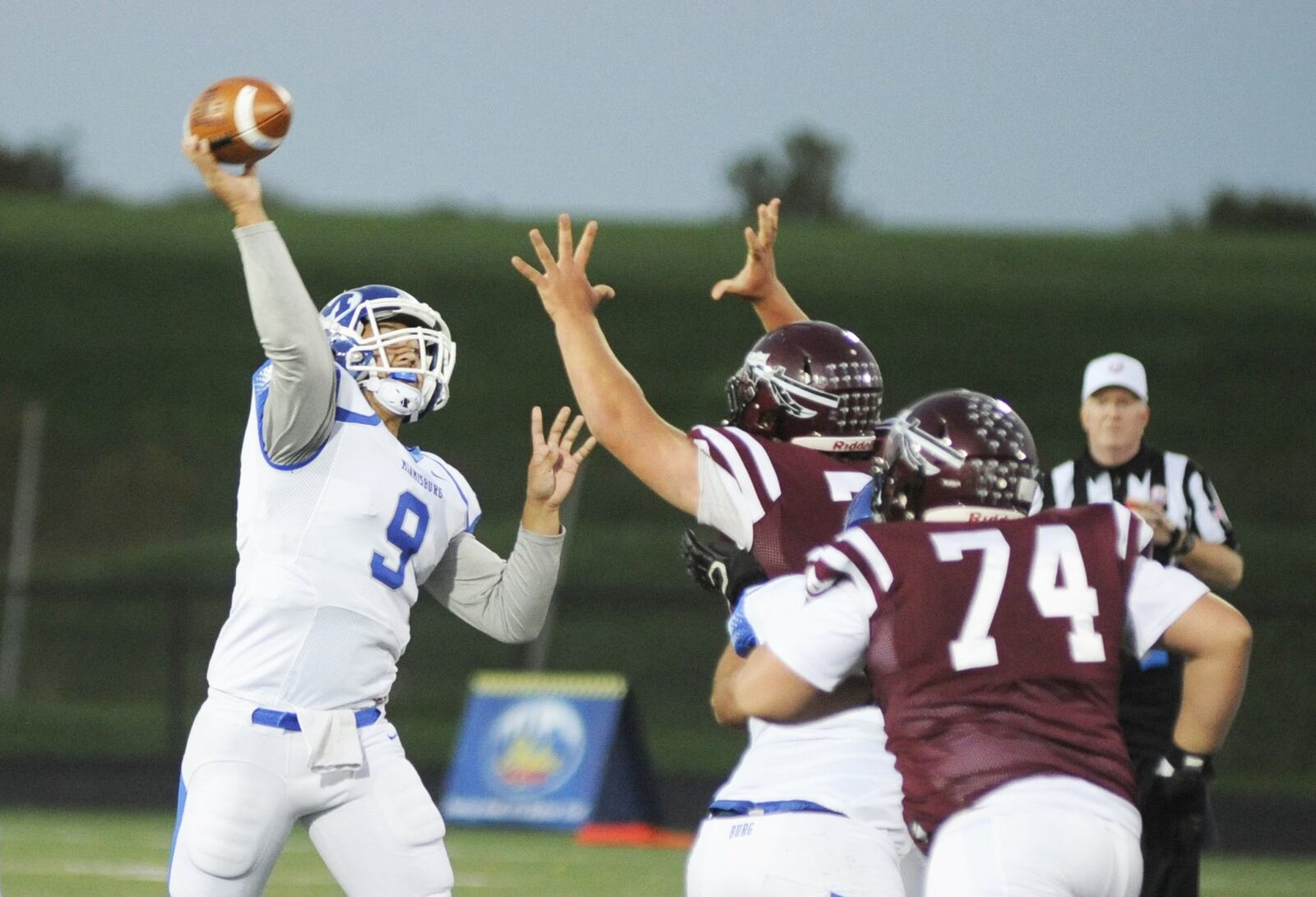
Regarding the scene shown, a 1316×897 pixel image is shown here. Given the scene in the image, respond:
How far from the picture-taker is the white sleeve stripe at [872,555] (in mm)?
3141

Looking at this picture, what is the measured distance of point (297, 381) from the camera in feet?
12.8

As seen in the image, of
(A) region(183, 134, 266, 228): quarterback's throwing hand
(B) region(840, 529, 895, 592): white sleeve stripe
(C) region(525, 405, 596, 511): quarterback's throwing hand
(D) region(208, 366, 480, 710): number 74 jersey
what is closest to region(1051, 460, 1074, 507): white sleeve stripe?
(C) region(525, 405, 596, 511): quarterback's throwing hand

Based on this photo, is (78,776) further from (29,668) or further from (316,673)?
(316,673)

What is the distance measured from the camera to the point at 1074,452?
26.7 meters

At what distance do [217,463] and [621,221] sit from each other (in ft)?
47.9

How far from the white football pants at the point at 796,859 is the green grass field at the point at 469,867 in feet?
17.1

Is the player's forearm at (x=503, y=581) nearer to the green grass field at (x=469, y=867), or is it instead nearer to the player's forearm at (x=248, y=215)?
→ the player's forearm at (x=248, y=215)

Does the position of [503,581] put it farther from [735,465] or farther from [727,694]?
[727,694]

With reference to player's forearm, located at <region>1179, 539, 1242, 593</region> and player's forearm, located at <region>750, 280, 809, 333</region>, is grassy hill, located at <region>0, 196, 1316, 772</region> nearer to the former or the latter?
player's forearm, located at <region>1179, 539, 1242, 593</region>

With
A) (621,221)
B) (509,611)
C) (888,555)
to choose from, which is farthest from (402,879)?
(621,221)

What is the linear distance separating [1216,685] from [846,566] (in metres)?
0.73

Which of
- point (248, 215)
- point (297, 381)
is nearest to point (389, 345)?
point (297, 381)

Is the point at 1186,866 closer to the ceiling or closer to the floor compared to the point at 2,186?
closer to the floor

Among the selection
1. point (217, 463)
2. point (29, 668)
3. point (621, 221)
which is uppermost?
point (621, 221)
